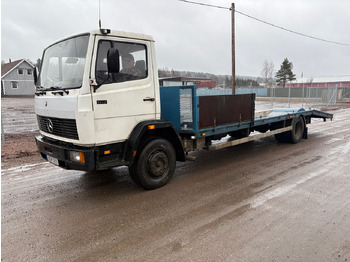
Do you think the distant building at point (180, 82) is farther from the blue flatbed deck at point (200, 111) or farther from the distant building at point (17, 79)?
the distant building at point (17, 79)

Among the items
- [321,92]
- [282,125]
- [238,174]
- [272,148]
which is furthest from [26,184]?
[321,92]

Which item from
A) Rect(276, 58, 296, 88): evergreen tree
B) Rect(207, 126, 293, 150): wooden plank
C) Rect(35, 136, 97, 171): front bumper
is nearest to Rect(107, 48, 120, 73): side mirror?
Rect(35, 136, 97, 171): front bumper

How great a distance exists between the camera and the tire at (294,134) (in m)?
8.31

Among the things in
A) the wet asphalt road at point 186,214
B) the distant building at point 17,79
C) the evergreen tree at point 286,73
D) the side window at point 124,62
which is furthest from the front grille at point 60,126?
the evergreen tree at point 286,73

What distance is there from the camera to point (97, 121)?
395 cm

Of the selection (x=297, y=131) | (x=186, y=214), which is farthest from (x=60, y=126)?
(x=297, y=131)

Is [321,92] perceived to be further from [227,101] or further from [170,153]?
[170,153]

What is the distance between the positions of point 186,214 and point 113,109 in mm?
1993

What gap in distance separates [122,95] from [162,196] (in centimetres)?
186

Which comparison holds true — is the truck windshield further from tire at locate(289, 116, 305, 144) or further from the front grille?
tire at locate(289, 116, 305, 144)

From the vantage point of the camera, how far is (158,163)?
477 cm

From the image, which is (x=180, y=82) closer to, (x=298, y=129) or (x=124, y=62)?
(x=298, y=129)

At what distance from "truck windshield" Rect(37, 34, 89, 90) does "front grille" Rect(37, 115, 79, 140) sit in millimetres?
532

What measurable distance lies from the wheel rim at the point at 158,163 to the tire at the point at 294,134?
519 cm
